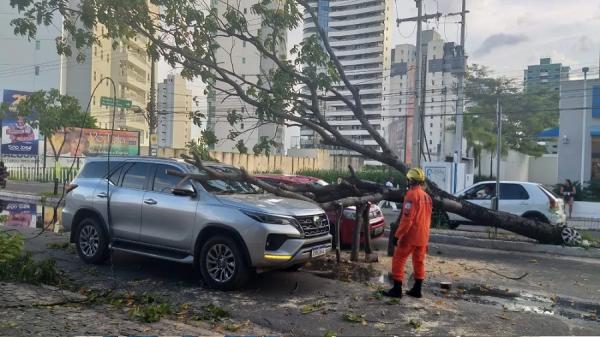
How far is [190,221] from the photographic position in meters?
Result: 7.48

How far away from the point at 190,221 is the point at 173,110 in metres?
35.5

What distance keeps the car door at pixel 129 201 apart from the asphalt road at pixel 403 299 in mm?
663

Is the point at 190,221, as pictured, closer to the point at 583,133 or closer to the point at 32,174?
the point at 583,133

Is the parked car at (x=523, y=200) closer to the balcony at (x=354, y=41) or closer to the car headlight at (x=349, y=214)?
the car headlight at (x=349, y=214)

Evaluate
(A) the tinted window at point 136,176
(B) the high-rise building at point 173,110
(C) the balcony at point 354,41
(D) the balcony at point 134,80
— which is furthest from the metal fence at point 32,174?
(C) the balcony at point 354,41

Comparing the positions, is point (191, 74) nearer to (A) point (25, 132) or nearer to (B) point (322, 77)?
(B) point (322, 77)

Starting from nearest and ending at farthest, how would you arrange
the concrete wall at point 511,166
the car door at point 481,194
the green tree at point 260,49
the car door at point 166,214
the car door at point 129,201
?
the car door at point 166,214, the car door at point 129,201, the green tree at point 260,49, the car door at point 481,194, the concrete wall at point 511,166

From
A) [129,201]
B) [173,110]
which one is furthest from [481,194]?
[173,110]

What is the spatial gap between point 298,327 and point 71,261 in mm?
5067

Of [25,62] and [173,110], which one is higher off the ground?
[25,62]

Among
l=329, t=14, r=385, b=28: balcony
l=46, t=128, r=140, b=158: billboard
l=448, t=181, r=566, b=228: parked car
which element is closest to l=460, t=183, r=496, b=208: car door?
l=448, t=181, r=566, b=228: parked car

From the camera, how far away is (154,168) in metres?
8.38

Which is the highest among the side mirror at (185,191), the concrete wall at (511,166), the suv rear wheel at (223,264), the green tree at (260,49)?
the green tree at (260,49)

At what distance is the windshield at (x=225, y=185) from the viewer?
25.8ft
